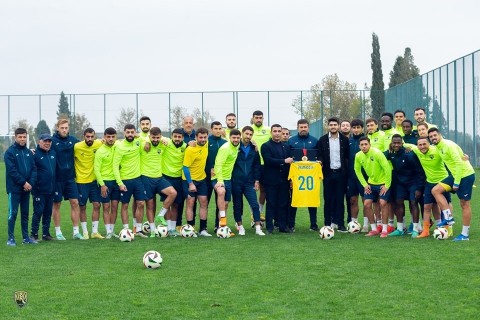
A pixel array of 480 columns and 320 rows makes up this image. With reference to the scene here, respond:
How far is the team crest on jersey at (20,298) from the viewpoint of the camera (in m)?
7.93

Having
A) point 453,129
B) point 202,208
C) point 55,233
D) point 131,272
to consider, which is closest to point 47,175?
point 55,233

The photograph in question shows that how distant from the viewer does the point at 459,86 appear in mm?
32938

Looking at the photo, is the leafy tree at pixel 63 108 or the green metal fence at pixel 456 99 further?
the leafy tree at pixel 63 108

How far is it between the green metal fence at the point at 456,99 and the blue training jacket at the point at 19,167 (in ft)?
69.5

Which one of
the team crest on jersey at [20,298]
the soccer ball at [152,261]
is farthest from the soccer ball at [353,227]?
the team crest on jersey at [20,298]

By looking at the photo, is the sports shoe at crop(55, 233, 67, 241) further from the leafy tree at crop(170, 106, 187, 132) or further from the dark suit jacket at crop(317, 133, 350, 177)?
the leafy tree at crop(170, 106, 187, 132)

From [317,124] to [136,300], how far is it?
4035 centimetres

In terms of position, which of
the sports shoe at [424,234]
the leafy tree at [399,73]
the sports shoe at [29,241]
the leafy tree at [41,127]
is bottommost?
the sports shoe at [29,241]

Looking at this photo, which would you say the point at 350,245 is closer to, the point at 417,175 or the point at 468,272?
the point at 417,175

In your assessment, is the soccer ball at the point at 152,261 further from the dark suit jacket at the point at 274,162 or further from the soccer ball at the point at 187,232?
the dark suit jacket at the point at 274,162

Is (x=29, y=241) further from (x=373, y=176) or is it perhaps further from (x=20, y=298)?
(x=373, y=176)

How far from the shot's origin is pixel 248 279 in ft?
30.0

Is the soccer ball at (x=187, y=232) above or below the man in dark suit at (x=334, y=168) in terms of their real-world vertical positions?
below

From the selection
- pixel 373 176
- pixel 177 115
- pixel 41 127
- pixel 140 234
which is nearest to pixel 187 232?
pixel 140 234
